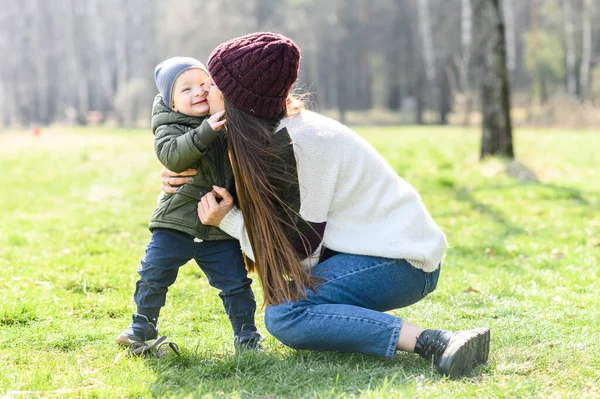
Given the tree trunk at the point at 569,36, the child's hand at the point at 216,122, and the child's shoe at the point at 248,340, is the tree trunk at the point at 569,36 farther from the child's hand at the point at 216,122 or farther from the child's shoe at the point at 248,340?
the child's hand at the point at 216,122

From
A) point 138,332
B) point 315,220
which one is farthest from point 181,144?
point 138,332

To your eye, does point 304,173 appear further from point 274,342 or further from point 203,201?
point 274,342

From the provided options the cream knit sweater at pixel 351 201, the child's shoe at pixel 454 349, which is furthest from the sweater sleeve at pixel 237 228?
the child's shoe at pixel 454 349

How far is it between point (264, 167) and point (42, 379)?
124cm

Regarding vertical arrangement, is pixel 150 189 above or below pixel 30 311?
below

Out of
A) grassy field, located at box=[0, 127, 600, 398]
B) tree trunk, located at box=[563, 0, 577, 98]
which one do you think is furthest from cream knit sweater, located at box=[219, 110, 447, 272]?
tree trunk, located at box=[563, 0, 577, 98]

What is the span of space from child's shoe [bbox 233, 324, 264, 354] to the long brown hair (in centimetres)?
30

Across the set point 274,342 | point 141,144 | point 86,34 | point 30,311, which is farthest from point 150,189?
point 86,34

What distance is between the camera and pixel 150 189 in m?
10.4

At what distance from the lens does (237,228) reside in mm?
3371

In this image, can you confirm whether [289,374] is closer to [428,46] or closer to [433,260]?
[433,260]

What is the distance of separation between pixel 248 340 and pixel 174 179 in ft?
2.67

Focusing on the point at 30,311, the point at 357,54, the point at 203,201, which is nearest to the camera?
the point at 203,201

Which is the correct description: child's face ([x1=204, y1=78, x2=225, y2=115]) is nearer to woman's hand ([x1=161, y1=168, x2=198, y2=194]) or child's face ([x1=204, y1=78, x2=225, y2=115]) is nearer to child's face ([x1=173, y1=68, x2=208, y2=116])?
child's face ([x1=173, y1=68, x2=208, y2=116])
